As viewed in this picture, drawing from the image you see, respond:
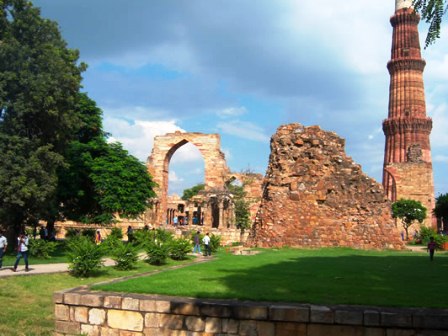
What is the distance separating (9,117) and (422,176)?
29831 mm

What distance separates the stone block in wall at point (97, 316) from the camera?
17.1ft

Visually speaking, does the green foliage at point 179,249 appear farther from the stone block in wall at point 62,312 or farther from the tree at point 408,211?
the tree at point 408,211

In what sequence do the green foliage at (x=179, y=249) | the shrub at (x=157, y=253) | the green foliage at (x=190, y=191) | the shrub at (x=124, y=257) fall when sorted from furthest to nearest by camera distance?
the green foliage at (x=190, y=191), the green foliage at (x=179, y=249), the shrub at (x=157, y=253), the shrub at (x=124, y=257)

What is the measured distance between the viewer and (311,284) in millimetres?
5977

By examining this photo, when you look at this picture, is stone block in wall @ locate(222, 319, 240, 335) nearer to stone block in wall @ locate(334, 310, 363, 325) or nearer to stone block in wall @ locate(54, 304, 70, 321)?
stone block in wall @ locate(334, 310, 363, 325)

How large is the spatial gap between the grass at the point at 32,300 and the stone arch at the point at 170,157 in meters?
22.6

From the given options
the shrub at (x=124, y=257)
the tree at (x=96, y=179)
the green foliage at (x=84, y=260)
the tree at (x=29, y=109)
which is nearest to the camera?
the green foliage at (x=84, y=260)

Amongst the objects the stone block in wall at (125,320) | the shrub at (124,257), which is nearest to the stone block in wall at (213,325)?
the stone block in wall at (125,320)

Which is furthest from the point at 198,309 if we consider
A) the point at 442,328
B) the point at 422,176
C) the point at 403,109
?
the point at 403,109

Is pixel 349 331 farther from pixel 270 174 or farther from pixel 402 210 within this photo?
pixel 402 210

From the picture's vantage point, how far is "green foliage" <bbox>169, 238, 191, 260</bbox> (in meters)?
12.6

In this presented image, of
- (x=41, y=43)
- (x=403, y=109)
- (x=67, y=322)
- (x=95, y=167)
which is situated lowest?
(x=67, y=322)

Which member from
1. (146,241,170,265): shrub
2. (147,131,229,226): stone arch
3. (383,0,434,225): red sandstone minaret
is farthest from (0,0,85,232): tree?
(383,0,434,225): red sandstone minaret

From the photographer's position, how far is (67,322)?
5367 mm
